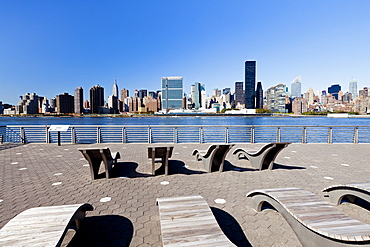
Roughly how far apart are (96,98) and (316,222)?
162545 millimetres

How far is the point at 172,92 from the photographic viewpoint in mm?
169375

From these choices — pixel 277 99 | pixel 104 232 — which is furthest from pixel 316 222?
pixel 277 99

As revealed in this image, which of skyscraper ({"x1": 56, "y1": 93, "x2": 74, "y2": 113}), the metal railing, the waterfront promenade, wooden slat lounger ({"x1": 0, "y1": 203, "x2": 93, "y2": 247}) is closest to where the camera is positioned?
wooden slat lounger ({"x1": 0, "y1": 203, "x2": 93, "y2": 247})

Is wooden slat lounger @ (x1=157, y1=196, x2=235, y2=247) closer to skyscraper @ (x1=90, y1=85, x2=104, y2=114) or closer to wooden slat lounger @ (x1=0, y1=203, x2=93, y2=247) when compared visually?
wooden slat lounger @ (x1=0, y1=203, x2=93, y2=247)

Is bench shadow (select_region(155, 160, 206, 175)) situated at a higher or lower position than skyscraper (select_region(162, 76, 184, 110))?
lower

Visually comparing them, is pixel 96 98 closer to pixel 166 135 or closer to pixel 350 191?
pixel 166 135

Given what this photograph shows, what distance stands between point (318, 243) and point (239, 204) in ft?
4.94

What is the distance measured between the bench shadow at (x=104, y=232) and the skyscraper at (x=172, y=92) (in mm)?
161781

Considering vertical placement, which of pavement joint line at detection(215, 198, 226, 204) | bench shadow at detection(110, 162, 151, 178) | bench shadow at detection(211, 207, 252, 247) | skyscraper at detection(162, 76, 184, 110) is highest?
skyscraper at detection(162, 76, 184, 110)

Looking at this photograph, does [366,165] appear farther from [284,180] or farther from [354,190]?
[354,190]

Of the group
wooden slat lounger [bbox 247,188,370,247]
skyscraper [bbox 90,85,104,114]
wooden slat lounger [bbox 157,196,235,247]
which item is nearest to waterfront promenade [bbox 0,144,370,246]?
wooden slat lounger [bbox 247,188,370,247]

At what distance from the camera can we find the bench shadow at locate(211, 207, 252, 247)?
2.45 m

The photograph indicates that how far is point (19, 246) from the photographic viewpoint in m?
1.72

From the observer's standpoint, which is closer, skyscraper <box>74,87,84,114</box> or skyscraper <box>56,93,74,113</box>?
skyscraper <box>56,93,74,113</box>
